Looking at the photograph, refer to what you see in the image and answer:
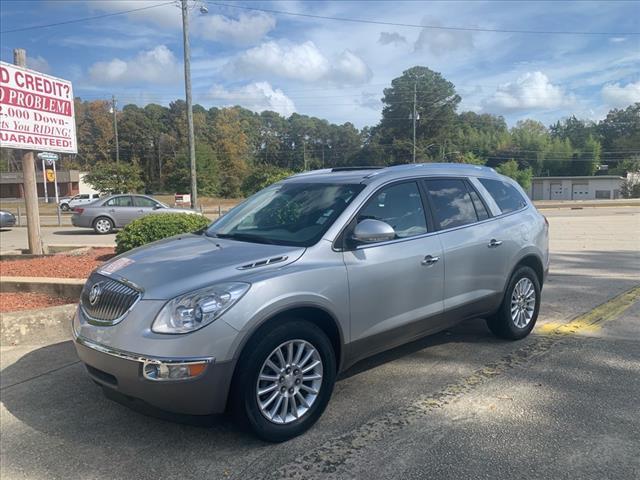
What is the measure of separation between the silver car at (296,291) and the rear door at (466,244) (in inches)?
0.6

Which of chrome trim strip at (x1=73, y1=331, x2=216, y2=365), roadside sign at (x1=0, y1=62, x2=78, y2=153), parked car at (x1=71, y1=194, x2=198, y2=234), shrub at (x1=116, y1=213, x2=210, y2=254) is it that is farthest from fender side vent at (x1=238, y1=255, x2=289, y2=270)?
parked car at (x1=71, y1=194, x2=198, y2=234)

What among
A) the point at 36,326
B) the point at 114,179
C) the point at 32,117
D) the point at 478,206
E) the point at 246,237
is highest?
the point at 32,117

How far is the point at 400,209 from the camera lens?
429cm

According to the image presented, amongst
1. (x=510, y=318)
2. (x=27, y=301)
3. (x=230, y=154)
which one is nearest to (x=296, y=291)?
(x=510, y=318)

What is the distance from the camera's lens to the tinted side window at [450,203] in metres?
4.58

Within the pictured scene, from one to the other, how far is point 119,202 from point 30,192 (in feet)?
33.4

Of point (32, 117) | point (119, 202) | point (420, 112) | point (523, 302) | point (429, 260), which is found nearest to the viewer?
point (429, 260)

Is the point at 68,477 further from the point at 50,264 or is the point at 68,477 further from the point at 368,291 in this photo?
the point at 50,264

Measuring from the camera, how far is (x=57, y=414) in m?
3.93

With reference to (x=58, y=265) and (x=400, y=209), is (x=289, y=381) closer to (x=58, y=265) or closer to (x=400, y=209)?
(x=400, y=209)

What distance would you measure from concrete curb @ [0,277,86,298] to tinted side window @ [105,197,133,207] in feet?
41.8

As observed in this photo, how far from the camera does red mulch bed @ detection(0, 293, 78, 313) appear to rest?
20.8 feet

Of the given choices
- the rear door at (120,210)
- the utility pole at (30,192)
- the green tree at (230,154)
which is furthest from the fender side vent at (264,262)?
the green tree at (230,154)

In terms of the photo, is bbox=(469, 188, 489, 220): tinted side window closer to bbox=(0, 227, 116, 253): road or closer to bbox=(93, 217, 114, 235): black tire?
bbox=(0, 227, 116, 253): road
